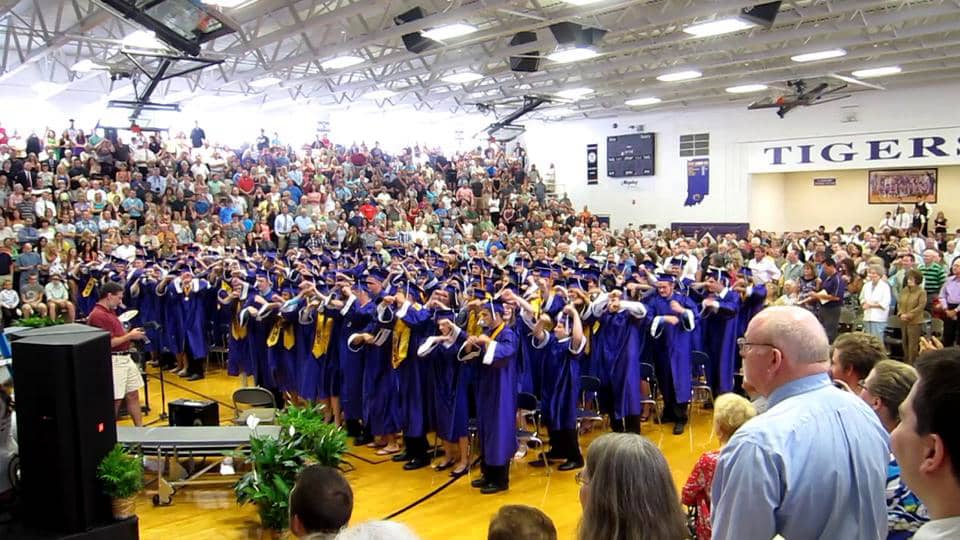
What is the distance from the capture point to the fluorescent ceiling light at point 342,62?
21234 millimetres

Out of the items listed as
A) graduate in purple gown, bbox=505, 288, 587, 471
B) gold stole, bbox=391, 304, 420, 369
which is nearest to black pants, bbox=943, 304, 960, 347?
graduate in purple gown, bbox=505, 288, 587, 471

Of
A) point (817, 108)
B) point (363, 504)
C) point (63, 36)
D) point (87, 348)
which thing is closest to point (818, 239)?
point (817, 108)

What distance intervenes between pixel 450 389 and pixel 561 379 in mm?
1238

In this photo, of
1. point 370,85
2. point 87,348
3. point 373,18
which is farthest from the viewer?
point 370,85

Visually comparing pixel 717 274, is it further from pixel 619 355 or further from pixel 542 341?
pixel 542 341

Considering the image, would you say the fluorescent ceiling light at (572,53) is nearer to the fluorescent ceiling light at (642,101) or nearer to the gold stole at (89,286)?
the fluorescent ceiling light at (642,101)

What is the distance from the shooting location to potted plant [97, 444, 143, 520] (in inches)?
209

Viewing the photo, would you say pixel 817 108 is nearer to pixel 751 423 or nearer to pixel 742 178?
pixel 742 178

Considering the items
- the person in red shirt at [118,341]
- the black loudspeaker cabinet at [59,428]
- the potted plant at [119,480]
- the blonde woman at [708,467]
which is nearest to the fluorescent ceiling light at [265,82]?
the person in red shirt at [118,341]

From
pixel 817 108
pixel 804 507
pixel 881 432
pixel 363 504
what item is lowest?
pixel 363 504

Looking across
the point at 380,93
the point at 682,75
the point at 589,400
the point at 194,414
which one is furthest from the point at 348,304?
the point at 380,93

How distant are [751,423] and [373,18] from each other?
19502mm

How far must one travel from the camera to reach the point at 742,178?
28.3 meters

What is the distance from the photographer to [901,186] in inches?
1019
